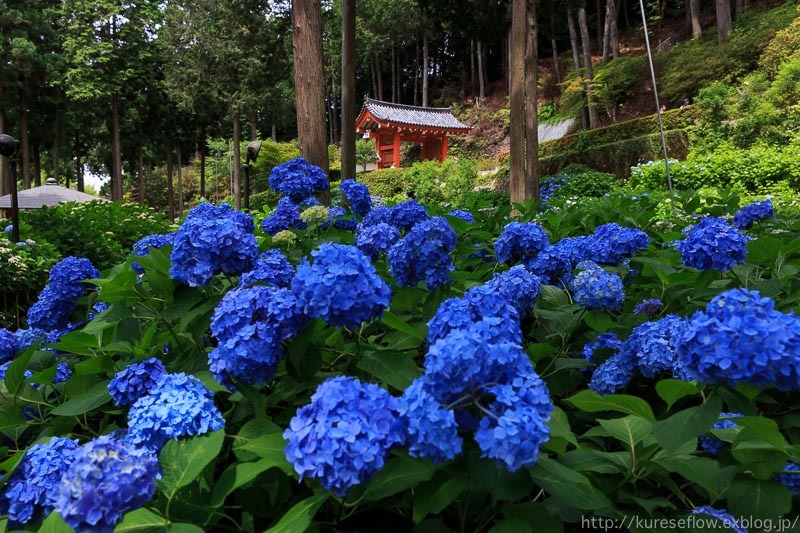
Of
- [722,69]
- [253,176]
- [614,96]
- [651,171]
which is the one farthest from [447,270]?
[253,176]

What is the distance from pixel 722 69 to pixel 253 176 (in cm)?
2548

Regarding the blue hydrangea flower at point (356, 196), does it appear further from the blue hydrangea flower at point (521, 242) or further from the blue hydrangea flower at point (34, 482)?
the blue hydrangea flower at point (34, 482)

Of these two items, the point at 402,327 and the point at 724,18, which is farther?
the point at 724,18

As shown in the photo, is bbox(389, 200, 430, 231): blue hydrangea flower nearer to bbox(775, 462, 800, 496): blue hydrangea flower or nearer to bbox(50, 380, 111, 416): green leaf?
bbox(50, 380, 111, 416): green leaf

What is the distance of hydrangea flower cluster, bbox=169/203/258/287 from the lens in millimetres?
1534

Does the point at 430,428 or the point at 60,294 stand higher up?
the point at 60,294

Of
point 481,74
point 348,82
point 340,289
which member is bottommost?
point 340,289

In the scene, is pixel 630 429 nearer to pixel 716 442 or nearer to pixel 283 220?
pixel 716 442

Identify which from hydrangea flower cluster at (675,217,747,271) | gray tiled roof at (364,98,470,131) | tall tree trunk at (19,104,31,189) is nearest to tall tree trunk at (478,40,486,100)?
gray tiled roof at (364,98,470,131)

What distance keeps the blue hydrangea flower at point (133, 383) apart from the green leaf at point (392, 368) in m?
0.54

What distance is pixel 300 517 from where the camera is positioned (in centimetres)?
91

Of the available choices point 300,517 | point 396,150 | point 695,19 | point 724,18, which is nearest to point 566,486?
point 300,517

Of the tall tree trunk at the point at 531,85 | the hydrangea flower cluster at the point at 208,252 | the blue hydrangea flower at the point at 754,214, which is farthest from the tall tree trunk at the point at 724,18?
the hydrangea flower cluster at the point at 208,252

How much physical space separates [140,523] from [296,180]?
6.59 feet
